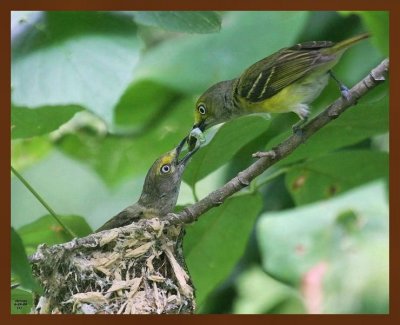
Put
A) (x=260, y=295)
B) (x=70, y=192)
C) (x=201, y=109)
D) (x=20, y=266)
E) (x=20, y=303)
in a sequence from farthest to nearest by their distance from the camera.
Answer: (x=260, y=295) < (x=70, y=192) < (x=201, y=109) < (x=20, y=303) < (x=20, y=266)

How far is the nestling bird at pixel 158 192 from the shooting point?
2617mm

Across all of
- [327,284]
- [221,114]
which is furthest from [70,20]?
[327,284]

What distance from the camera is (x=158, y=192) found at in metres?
2.70

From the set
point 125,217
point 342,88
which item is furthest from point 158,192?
point 342,88

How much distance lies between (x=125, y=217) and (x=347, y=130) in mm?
944

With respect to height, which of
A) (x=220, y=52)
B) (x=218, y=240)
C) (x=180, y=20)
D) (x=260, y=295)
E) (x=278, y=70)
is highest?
(x=180, y=20)

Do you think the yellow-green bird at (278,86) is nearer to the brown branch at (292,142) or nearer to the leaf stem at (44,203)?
the brown branch at (292,142)

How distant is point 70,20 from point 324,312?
1394mm

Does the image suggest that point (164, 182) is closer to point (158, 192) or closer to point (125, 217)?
point (158, 192)

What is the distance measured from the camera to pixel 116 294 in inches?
92.6

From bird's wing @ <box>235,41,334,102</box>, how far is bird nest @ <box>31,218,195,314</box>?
23.0 inches

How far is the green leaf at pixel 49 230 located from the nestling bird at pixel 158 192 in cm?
18

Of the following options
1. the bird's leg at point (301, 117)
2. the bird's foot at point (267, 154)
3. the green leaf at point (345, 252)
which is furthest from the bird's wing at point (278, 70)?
the green leaf at point (345, 252)

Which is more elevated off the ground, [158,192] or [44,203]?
[44,203]
